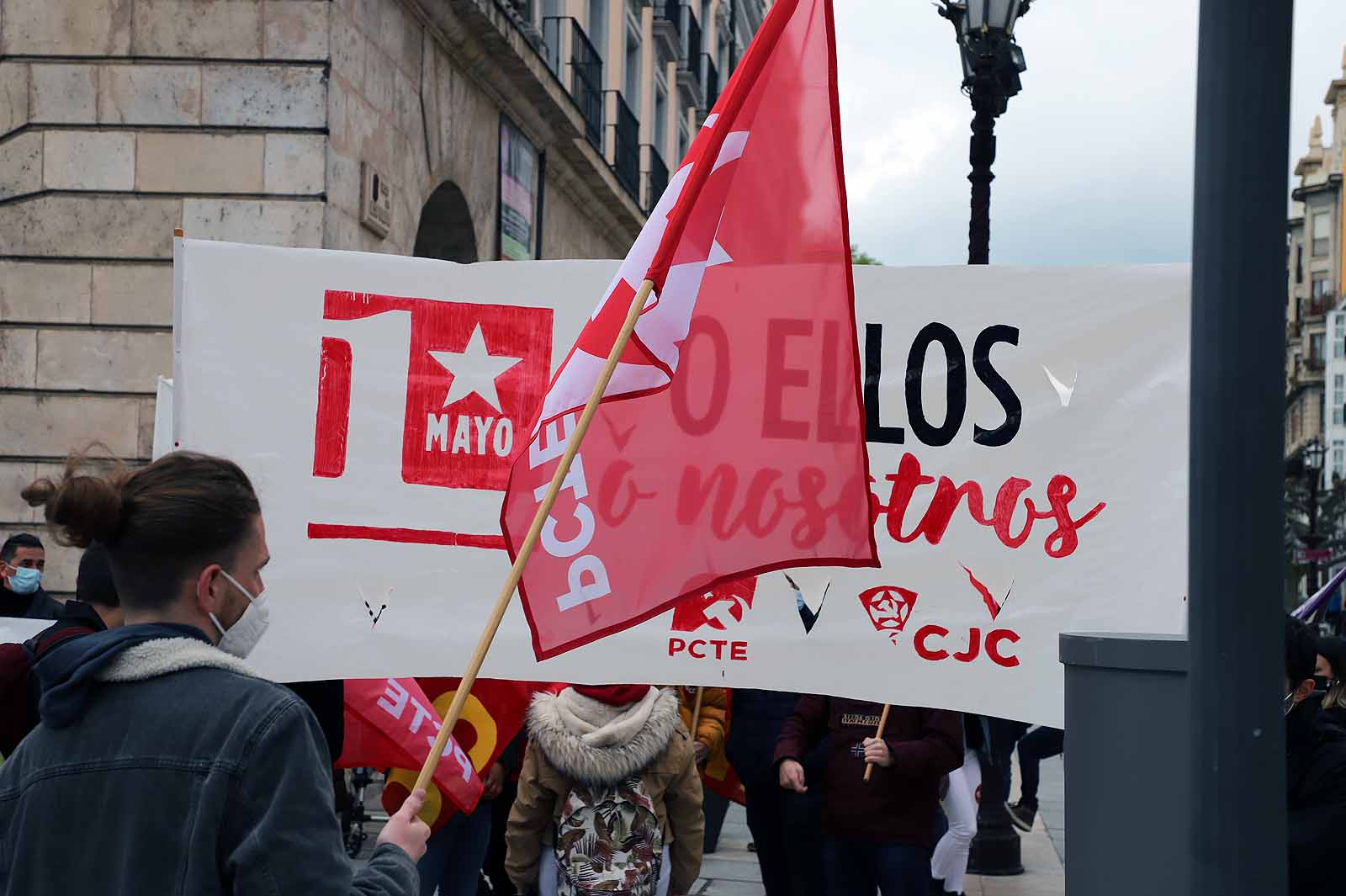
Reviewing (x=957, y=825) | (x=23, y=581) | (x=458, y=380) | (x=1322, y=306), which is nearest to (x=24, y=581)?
(x=23, y=581)

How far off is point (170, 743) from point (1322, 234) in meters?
112

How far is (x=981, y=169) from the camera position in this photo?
30.9ft

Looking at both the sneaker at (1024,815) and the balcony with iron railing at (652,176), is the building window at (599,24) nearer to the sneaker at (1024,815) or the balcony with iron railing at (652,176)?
the balcony with iron railing at (652,176)

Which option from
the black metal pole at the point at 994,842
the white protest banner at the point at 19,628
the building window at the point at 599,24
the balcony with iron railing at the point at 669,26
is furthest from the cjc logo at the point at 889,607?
the balcony with iron railing at the point at 669,26

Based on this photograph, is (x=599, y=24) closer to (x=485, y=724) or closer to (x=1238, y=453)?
(x=485, y=724)

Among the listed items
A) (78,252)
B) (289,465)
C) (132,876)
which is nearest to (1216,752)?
(132,876)

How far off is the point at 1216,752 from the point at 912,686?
2557mm

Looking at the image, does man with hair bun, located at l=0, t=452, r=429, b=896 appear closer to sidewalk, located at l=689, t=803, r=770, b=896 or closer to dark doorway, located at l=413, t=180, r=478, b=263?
sidewalk, located at l=689, t=803, r=770, b=896

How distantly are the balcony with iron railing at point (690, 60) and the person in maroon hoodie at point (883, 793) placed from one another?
2556 centimetres

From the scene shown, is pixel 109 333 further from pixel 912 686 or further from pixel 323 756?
pixel 323 756

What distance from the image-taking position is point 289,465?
510cm

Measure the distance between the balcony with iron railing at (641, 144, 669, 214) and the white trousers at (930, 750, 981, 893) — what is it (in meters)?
19.7

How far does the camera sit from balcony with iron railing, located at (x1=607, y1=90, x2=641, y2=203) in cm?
2327

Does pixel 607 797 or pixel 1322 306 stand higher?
pixel 1322 306
